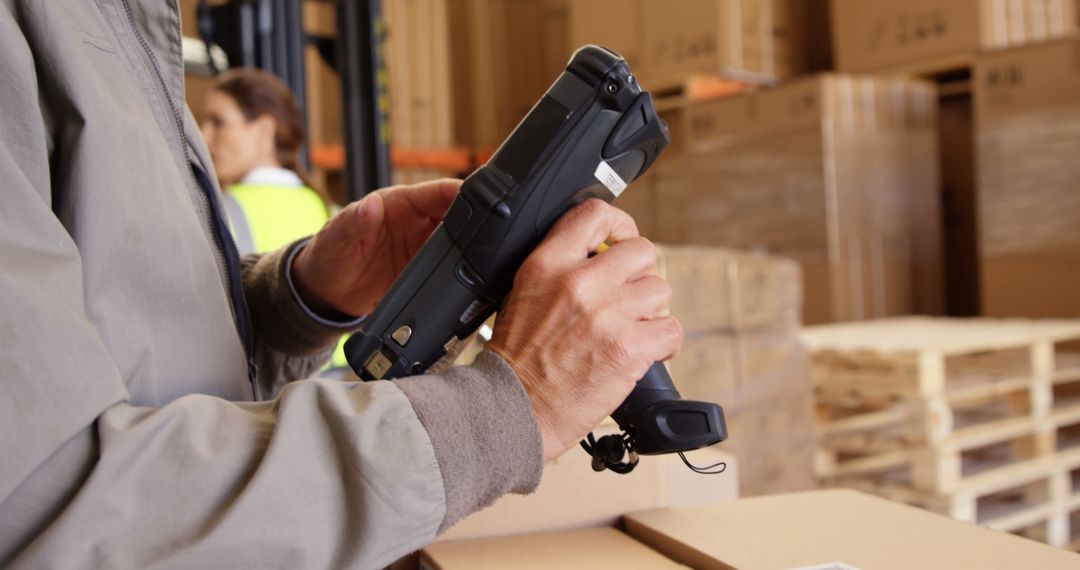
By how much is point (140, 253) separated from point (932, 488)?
85.2 inches

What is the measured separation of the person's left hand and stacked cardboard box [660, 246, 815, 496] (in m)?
0.97

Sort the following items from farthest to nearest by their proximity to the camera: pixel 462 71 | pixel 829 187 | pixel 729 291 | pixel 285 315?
pixel 462 71 → pixel 829 187 → pixel 729 291 → pixel 285 315

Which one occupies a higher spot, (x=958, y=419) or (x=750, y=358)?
(x=750, y=358)

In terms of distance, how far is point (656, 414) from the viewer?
0.85m

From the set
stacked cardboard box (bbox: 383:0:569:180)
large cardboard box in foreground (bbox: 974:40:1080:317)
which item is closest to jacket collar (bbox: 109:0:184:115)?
large cardboard box in foreground (bbox: 974:40:1080:317)

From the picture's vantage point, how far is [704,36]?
11.7 ft

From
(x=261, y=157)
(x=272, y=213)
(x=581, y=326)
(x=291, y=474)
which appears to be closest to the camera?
(x=291, y=474)

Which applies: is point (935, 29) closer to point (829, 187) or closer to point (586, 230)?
point (829, 187)

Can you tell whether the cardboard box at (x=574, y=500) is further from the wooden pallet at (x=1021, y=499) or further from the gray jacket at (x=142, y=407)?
the wooden pallet at (x=1021, y=499)

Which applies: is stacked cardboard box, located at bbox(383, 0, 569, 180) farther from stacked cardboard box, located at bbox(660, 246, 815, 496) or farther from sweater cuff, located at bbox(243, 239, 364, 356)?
sweater cuff, located at bbox(243, 239, 364, 356)

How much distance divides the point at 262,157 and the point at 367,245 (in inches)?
71.4

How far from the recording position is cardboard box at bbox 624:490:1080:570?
83 cm

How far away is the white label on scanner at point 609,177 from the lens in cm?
87

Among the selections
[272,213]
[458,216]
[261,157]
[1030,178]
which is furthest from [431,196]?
[1030,178]
